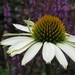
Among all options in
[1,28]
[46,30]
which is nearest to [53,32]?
[46,30]

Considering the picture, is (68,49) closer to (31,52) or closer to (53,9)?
(31,52)

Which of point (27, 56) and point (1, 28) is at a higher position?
point (27, 56)

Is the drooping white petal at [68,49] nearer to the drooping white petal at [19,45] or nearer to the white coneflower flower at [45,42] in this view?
the white coneflower flower at [45,42]

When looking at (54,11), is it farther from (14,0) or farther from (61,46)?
(14,0)

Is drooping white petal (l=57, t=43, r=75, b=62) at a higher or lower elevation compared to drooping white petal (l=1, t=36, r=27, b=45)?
lower

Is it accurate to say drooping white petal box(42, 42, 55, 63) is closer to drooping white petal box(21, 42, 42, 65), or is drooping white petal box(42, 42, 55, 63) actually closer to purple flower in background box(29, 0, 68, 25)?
drooping white petal box(21, 42, 42, 65)

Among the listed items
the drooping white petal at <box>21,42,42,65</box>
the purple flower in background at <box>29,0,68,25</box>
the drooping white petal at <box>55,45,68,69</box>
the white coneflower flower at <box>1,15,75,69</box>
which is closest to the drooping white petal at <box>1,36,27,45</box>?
the white coneflower flower at <box>1,15,75,69</box>
